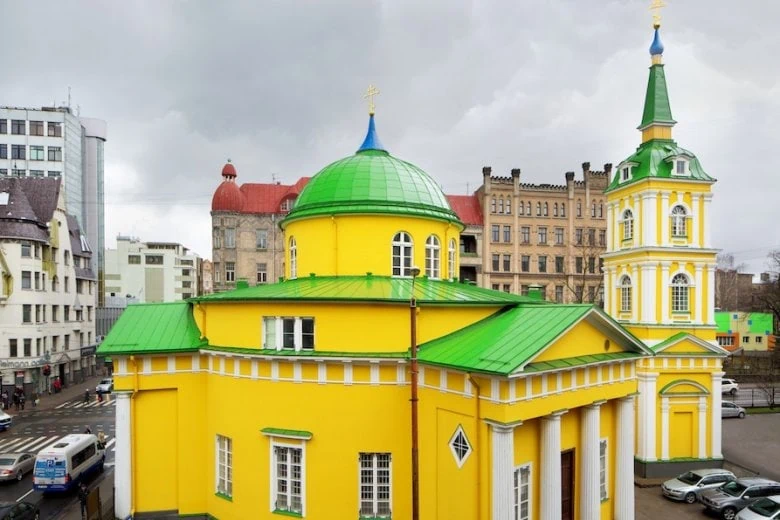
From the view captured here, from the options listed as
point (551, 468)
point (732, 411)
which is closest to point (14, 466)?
point (551, 468)

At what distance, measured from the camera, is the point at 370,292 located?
16969 millimetres

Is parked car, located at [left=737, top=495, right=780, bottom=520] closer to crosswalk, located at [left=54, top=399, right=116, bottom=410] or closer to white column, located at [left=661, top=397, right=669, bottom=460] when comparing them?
white column, located at [left=661, top=397, right=669, bottom=460]

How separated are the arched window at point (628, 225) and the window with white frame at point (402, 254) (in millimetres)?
13923

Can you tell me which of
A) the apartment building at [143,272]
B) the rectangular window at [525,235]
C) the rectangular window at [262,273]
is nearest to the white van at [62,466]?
the rectangular window at [262,273]

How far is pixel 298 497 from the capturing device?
1625 centimetres

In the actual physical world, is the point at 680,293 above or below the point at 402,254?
below

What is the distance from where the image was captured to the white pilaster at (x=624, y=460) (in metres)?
17.5

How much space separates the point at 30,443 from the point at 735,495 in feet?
125

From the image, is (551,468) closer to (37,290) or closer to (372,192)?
(372,192)

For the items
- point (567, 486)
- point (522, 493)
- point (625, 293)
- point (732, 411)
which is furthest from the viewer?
point (732, 411)

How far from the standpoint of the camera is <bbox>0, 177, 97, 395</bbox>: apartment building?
42.9m

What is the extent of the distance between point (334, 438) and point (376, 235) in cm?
761

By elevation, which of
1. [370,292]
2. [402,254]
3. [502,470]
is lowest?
[502,470]

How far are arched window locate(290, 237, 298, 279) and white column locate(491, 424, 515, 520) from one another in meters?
11.1
